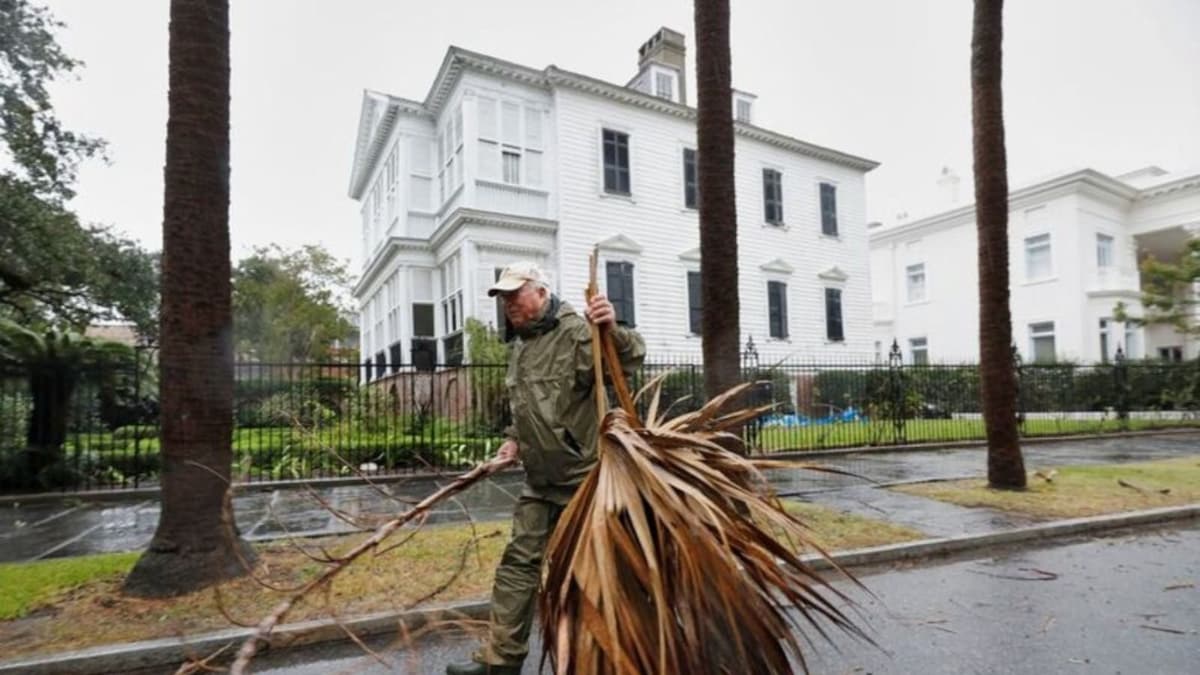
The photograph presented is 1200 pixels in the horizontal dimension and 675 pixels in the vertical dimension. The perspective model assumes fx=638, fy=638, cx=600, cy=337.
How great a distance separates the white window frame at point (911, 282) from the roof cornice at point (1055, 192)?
78.0 inches

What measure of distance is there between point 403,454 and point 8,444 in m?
5.51

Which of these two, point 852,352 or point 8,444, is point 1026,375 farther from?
point 8,444

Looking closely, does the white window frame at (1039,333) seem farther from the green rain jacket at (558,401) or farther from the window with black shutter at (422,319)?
the green rain jacket at (558,401)

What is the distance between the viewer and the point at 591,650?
2.01 metres

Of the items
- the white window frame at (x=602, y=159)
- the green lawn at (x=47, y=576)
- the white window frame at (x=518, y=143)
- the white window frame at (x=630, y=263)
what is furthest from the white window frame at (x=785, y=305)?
the green lawn at (x=47, y=576)

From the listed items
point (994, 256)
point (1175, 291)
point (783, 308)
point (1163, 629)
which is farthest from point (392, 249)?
point (1175, 291)

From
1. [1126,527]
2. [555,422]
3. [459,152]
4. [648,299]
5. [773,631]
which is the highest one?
[459,152]

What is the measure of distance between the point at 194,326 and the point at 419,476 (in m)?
3.58

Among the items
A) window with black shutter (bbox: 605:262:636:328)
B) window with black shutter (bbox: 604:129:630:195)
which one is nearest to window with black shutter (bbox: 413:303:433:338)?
window with black shutter (bbox: 605:262:636:328)

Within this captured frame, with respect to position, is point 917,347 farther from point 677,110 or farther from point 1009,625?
point 1009,625

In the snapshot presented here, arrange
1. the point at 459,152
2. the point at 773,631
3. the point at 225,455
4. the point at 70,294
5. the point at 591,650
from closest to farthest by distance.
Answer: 1. the point at 591,650
2. the point at 773,631
3. the point at 225,455
4. the point at 459,152
5. the point at 70,294

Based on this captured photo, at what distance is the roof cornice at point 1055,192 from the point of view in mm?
25750

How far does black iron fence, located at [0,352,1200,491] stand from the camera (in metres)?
9.44

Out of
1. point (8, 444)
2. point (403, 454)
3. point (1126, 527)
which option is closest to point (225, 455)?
point (403, 454)
